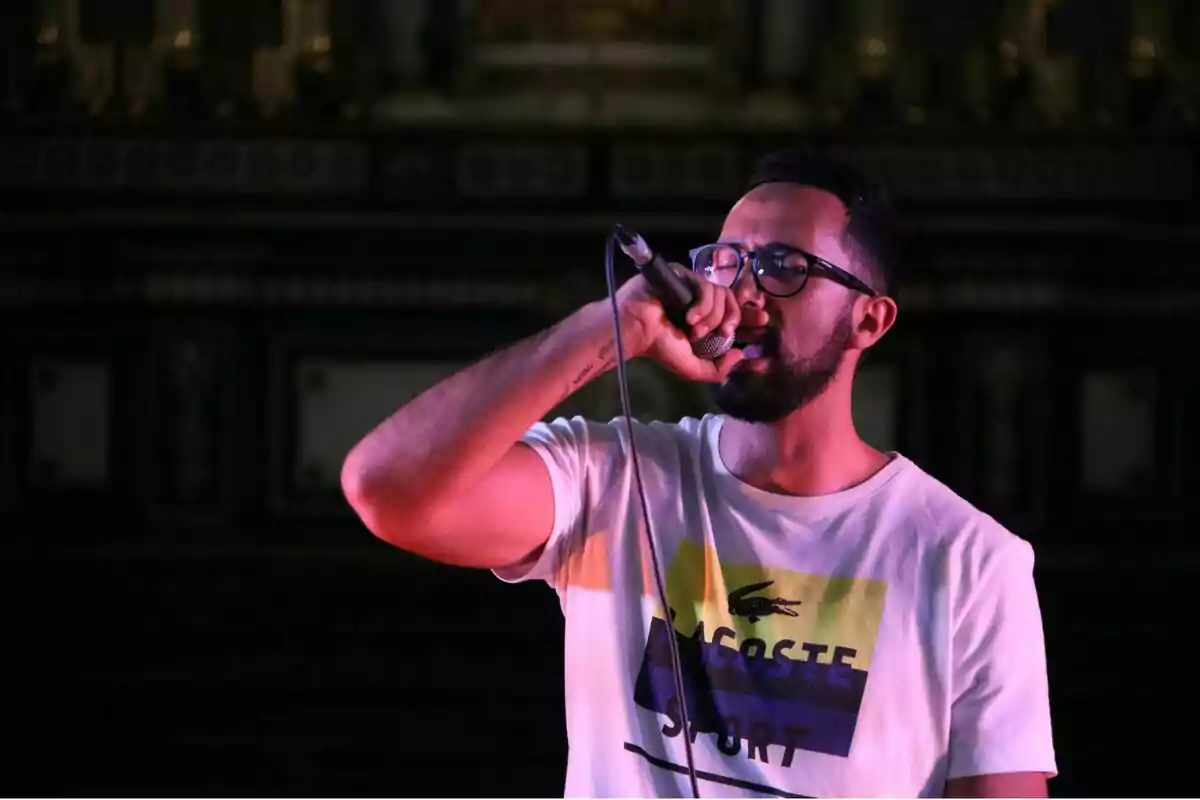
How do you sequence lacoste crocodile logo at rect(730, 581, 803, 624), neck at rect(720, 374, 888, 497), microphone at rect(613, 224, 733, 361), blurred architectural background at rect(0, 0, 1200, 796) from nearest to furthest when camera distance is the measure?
microphone at rect(613, 224, 733, 361) → lacoste crocodile logo at rect(730, 581, 803, 624) → neck at rect(720, 374, 888, 497) → blurred architectural background at rect(0, 0, 1200, 796)

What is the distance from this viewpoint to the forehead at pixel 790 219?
54.8 inches

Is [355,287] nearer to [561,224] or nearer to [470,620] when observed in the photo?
[561,224]

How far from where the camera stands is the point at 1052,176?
5117 mm

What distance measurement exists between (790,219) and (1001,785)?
612mm

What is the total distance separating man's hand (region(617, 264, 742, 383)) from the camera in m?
1.27

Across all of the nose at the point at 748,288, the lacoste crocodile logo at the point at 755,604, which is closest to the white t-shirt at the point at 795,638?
the lacoste crocodile logo at the point at 755,604

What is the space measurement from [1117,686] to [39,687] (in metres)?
3.31

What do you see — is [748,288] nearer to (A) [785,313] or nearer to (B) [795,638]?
(A) [785,313]

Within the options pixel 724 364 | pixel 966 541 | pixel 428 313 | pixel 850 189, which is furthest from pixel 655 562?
pixel 428 313

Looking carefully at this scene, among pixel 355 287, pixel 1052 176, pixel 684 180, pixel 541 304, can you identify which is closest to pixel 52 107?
pixel 355 287

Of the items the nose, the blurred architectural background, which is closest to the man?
the nose

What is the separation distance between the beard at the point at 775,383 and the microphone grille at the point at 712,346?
63 millimetres

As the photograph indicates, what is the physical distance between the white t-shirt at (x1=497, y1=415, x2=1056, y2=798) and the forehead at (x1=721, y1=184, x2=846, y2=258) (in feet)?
0.88

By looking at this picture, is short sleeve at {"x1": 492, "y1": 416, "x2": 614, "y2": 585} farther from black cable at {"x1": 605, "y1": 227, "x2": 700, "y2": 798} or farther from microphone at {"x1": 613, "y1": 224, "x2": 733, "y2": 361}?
microphone at {"x1": 613, "y1": 224, "x2": 733, "y2": 361}
